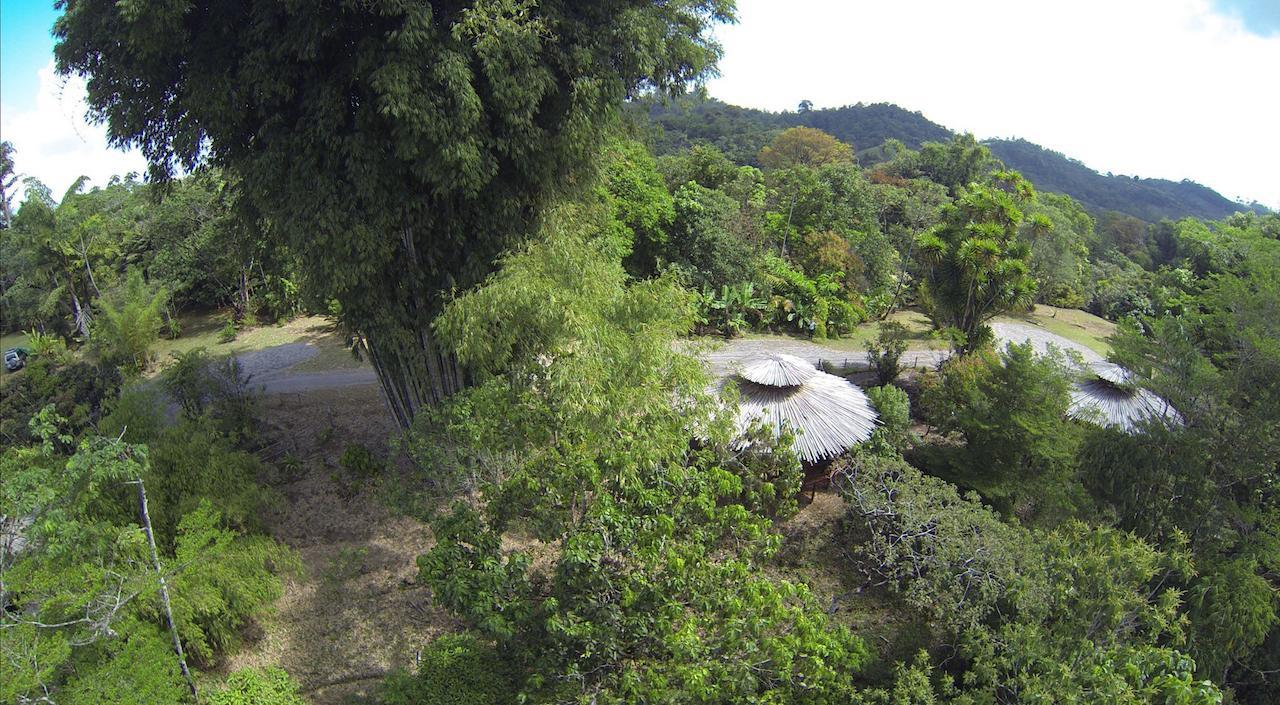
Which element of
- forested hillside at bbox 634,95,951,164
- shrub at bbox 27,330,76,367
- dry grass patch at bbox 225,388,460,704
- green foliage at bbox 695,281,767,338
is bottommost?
dry grass patch at bbox 225,388,460,704

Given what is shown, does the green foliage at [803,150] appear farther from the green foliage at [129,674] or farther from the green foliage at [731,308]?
the green foliage at [129,674]

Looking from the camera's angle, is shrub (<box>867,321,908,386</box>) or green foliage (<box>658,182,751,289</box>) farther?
green foliage (<box>658,182,751,289</box>)

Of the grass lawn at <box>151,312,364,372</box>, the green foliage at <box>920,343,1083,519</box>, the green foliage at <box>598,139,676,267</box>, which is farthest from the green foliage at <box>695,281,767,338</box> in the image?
the grass lawn at <box>151,312,364,372</box>

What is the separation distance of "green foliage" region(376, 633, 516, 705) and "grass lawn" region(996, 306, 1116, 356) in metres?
19.7

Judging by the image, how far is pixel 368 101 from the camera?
280 inches

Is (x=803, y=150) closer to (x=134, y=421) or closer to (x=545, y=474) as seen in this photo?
(x=134, y=421)

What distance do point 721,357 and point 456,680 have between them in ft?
33.4

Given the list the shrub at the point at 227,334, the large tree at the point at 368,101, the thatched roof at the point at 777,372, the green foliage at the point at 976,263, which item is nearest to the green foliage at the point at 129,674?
the large tree at the point at 368,101

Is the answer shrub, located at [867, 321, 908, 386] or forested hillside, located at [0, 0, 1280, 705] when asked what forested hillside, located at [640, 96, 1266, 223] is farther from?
forested hillside, located at [0, 0, 1280, 705]

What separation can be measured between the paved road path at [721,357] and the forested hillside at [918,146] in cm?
3977

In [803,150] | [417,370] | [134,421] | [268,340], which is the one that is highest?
[803,150]

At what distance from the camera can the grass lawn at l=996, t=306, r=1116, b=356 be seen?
20234mm

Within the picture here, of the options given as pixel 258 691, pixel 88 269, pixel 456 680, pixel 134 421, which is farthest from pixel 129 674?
pixel 88 269

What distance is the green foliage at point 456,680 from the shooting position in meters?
5.53
